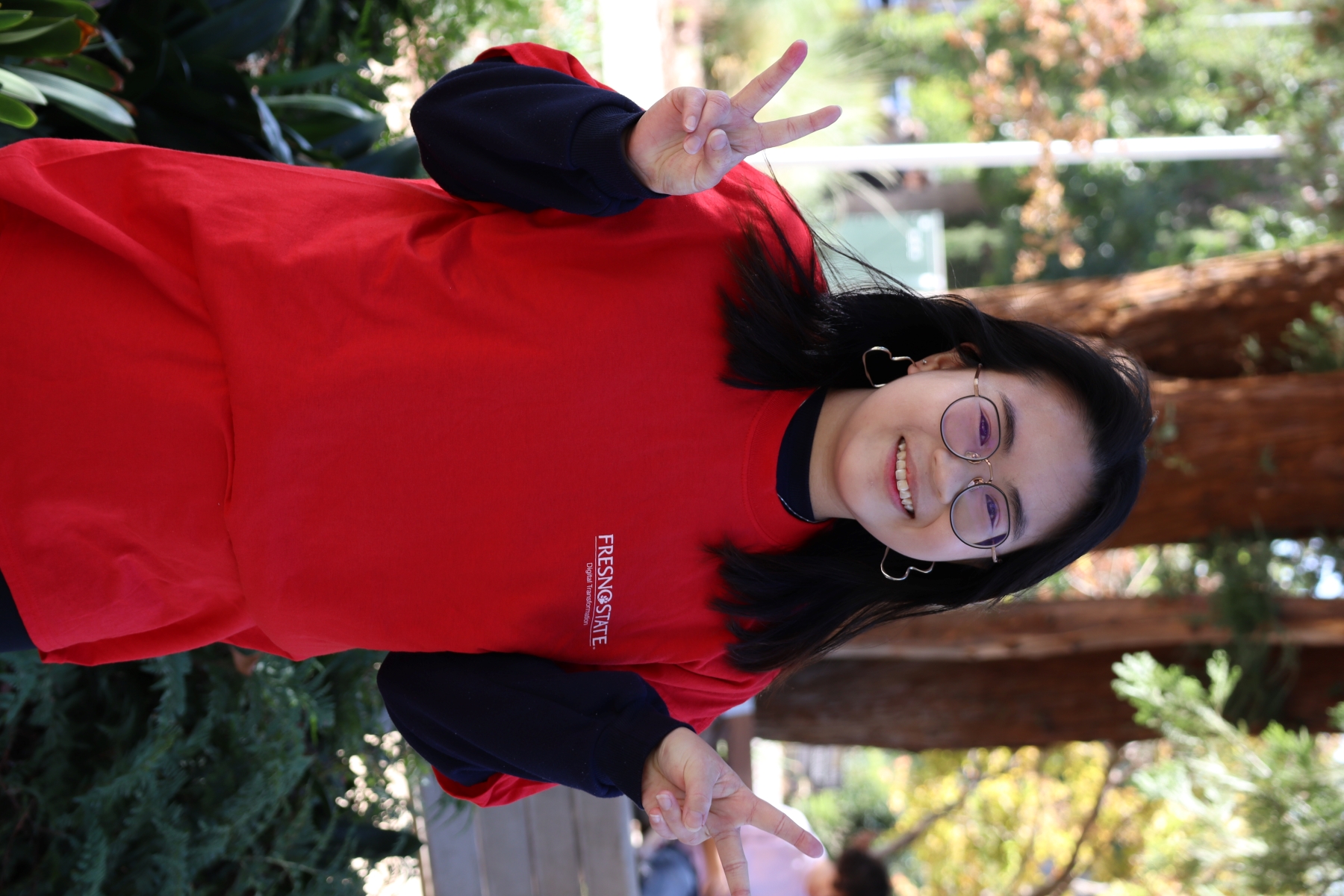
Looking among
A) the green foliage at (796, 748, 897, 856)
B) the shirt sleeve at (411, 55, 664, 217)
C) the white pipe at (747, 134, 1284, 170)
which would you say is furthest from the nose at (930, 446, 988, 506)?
the green foliage at (796, 748, 897, 856)

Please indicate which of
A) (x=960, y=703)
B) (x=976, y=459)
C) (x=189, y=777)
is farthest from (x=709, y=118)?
(x=960, y=703)

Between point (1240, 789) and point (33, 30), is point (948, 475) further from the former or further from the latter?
point (1240, 789)

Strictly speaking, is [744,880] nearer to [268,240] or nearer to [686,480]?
[686,480]

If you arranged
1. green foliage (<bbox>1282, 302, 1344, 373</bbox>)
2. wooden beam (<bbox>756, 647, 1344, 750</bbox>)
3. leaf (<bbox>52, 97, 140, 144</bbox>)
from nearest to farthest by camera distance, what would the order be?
leaf (<bbox>52, 97, 140, 144</bbox>)
green foliage (<bbox>1282, 302, 1344, 373</bbox>)
wooden beam (<bbox>756, 647, 1344, 750</bbox>)

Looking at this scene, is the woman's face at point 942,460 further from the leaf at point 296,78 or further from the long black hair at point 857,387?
the leaf at point 296,78

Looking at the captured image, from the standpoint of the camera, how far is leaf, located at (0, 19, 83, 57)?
1345 millimetres

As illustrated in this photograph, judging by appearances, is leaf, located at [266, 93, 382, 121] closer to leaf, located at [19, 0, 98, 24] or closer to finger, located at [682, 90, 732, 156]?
leaf, located at [19, 0, 98, 24]

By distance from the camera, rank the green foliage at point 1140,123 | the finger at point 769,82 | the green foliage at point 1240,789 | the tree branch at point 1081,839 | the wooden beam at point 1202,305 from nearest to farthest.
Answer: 1. the finger at point 769,82
2. the green foliage at point 1240,789
3. the wooden beam at point 1202,305
4. the tree branch at point 1081,839
5. the green foliage at point 1140,123

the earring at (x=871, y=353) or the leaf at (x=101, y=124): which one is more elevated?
the leaf at (x=101, y=124)

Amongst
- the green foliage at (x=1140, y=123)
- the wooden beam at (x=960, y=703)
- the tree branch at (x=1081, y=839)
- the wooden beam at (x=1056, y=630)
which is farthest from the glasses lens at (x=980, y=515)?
the green foliage at (x=1140, y=123)

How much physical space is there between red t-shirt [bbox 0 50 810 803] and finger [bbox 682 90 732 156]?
184 millimetres

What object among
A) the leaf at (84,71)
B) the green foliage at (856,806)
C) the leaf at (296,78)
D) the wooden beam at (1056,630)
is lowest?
the green foliage at (856,806)

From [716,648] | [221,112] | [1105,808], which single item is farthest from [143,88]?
[1105,808]

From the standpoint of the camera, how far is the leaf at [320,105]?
1.88 meters
